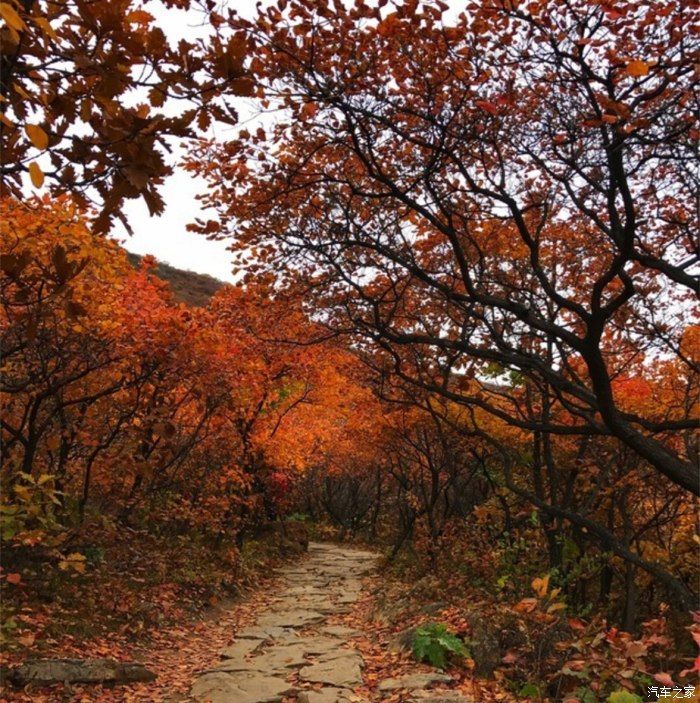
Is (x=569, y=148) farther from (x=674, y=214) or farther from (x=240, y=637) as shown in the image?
(x=240, y=637)

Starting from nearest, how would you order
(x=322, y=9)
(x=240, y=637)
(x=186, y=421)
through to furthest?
(x=322, y=9)
(x=240, y=637)
(x=186, y=421)

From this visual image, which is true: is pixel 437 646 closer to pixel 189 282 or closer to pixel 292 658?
pixel 292 658

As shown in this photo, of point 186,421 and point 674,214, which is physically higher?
point 674,214

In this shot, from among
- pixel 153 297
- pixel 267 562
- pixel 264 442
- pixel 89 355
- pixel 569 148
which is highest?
pixel 569 148

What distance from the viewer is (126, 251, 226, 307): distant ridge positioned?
58691 millimetres

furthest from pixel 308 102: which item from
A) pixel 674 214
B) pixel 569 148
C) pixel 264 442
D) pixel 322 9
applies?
pixel 264 442

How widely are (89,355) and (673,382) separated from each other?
29.6 feet

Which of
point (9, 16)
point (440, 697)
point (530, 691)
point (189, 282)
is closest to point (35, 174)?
point (9, 16)

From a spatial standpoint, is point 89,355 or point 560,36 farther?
point 89,355

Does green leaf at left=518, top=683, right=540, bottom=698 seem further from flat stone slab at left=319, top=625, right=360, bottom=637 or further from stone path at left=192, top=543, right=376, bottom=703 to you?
flat stone slab at left=319, top=625, right=360, bottom=637

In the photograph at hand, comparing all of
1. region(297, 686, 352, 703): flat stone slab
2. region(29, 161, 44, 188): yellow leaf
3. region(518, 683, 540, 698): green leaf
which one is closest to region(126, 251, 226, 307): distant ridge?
region(297, 686, 352, 703): flat stone slab

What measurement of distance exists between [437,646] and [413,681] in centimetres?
76

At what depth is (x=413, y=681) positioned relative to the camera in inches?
257

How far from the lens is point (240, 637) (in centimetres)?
923
